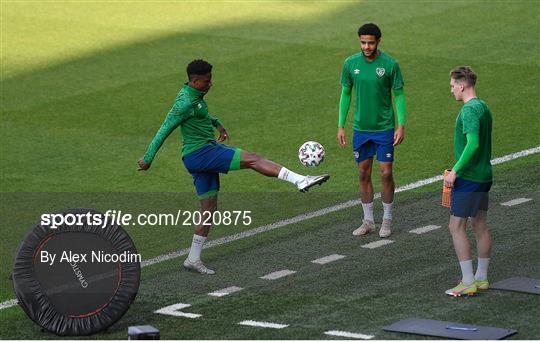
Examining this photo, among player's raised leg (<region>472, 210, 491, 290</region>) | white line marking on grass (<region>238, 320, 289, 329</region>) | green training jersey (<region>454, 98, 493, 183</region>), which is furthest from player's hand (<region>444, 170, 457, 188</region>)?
white line marking on grass (<region>238, 320, 289, 329</region>)

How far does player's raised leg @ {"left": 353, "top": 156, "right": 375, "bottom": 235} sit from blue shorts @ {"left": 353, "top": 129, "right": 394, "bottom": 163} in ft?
0.26

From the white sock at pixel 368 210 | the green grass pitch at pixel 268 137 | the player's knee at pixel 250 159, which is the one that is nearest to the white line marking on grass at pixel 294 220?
the green grass pitch at pixel 268 137

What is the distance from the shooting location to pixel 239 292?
40.7 ft

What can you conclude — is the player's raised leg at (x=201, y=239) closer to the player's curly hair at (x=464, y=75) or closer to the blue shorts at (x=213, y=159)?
the blue shorts at (x=213, y=159)

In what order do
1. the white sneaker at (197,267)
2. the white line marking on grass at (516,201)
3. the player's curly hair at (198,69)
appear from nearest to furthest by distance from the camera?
the player's curly hair at (198,69), the white sneaker at (197,267), the white line marking on grass at (516,201)

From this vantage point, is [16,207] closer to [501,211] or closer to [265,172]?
[265,172]

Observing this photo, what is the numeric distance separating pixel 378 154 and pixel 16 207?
4903 mm

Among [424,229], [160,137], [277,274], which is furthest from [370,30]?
[277,274]

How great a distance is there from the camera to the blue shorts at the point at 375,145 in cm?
1393

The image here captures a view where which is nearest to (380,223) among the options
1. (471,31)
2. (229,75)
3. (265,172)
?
(265,172)

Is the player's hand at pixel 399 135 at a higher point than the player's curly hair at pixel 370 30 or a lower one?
lower

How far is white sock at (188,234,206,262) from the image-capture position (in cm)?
1330

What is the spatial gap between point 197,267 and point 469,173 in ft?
10.2

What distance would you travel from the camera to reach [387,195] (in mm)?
14141
